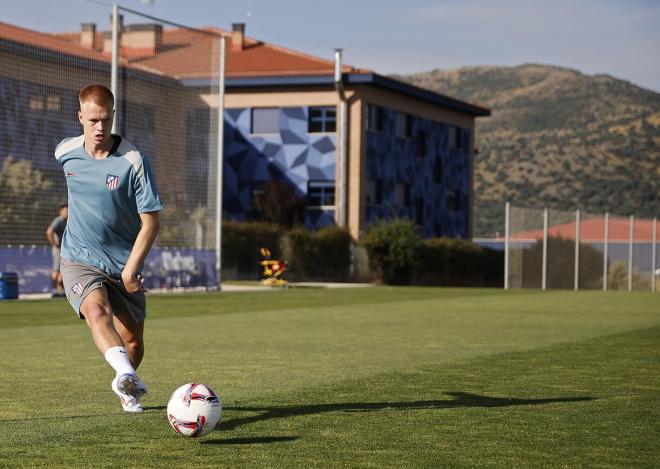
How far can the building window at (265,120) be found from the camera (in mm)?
54375

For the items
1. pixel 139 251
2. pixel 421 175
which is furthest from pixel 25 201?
pixel 421 175

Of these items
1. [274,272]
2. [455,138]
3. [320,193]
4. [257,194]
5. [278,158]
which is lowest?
[274,272]

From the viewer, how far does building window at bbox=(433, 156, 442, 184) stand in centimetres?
6194

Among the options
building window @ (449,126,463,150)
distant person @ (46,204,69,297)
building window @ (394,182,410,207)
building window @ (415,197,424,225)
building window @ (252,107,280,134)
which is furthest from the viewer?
building window @ (449,126,463,150)

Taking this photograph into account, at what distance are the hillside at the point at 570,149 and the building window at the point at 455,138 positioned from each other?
126 feet

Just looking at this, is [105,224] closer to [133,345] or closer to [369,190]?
[133,345]

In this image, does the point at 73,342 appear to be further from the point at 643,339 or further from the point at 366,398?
the point at 643,339

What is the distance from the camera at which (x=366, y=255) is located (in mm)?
47406

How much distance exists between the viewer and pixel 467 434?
7605 millimetres

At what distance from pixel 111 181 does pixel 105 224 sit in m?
0.30

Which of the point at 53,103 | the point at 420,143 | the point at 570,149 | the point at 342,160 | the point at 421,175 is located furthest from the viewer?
the point at 570,149

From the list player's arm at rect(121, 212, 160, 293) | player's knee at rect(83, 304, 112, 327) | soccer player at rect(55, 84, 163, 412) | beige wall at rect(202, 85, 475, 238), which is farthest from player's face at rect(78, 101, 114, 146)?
beige wall at rect(202, 85, 475, 238)

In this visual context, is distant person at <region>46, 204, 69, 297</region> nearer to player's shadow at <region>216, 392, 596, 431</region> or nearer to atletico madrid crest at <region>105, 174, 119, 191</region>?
player's shadow at <region>216, 392, 596, 431</region>

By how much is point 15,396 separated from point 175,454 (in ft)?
9.99
